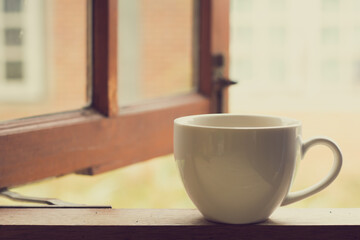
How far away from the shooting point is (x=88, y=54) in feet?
2.71

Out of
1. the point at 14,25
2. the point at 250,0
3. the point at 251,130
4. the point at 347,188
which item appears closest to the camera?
the point at 251,130

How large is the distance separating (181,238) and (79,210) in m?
0.14

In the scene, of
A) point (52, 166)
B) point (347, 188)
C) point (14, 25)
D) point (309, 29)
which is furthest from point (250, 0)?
point (52, 166)

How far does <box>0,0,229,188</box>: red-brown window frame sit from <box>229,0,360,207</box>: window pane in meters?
4.39

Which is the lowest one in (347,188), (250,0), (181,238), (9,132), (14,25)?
(347,188)

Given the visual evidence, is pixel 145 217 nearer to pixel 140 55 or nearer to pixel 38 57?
pixel 140 55

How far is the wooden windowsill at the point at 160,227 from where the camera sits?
0.58 m

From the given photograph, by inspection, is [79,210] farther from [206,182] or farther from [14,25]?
[14,25]

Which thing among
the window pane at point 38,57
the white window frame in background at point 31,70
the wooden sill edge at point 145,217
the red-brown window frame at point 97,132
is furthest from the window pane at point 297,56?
A: the wooden sill edge at point 145,217

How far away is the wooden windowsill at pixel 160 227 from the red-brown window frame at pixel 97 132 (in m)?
0.08

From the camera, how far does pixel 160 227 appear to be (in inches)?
23.3

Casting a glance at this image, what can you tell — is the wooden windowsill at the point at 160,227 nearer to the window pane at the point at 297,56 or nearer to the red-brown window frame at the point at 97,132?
the red-brown window frame at the point at 97,132

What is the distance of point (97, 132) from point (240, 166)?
310mm

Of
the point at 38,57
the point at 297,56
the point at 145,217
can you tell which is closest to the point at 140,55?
the point at 38,57
